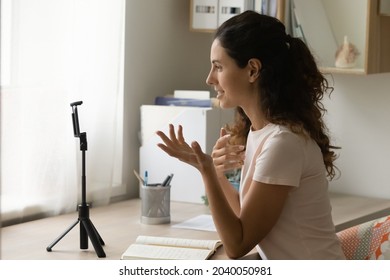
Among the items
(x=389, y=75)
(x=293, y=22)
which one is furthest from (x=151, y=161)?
(x=389, y=75)

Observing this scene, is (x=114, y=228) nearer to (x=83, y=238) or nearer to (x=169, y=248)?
(x=83, y=238)

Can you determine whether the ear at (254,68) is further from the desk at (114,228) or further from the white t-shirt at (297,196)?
the desk at (114,228)

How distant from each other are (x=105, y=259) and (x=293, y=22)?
1.28 metres

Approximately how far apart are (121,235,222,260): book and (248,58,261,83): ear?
1.64ft

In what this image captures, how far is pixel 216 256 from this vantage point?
A: 220 centimetres

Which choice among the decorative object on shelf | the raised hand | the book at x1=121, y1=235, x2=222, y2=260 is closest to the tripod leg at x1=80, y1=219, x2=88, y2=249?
the book at x1=121, y1=235, x2=222, y2=260

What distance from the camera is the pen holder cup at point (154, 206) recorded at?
8.66 ft

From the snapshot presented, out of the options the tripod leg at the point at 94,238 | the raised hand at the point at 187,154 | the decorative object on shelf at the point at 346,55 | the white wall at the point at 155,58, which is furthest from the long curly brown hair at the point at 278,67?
the white wall at the point at 155,58

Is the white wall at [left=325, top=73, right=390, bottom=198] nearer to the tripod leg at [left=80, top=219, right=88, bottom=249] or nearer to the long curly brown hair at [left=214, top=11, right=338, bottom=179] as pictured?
the long curly brown hair at [left=214, top=11, right=338, bottom=179]

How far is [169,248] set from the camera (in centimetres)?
224

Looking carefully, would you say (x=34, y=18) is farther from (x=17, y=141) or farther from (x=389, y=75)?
(x=389, y=75)

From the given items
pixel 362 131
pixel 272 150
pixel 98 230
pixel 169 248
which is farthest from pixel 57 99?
pixel 362 131

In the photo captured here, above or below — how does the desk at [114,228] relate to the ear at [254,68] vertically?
below

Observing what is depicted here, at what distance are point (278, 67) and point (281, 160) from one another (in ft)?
0.85
